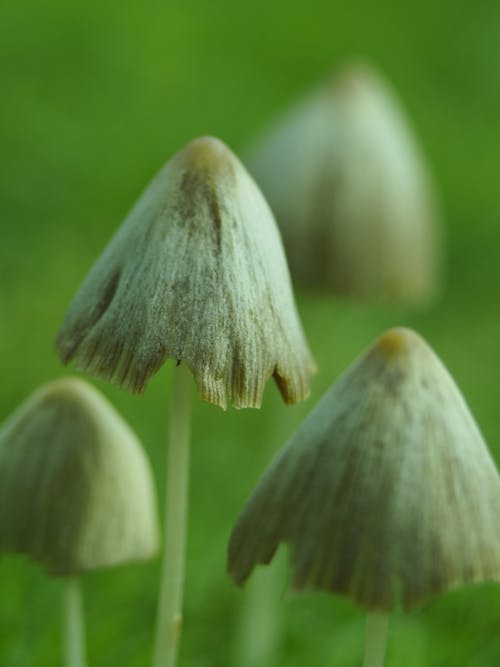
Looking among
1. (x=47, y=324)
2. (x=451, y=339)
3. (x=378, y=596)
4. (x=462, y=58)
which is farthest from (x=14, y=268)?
(x=462, y=58)

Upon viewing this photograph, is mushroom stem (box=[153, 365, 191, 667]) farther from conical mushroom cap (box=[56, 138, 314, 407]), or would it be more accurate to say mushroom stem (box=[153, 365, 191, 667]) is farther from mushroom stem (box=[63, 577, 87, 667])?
mushroom stem (box=[63, 577, 87, 667])

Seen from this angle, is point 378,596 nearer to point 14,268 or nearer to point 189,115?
point 14,268

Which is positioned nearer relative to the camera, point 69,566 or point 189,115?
point 69,566

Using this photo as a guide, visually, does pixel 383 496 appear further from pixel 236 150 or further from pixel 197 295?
pixel 236 150

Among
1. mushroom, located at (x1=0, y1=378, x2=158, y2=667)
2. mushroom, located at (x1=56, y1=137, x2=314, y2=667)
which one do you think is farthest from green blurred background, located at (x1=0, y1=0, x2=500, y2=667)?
mushroom, located at (x1=56, y1=137, x2=314, y2=667)

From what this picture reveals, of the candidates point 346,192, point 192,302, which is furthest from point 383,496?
point 346,192

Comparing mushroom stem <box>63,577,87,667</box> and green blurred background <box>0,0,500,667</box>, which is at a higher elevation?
green blurred background <box>0,0,500,667</box>

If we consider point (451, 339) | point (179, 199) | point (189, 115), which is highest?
point (189, 115)
